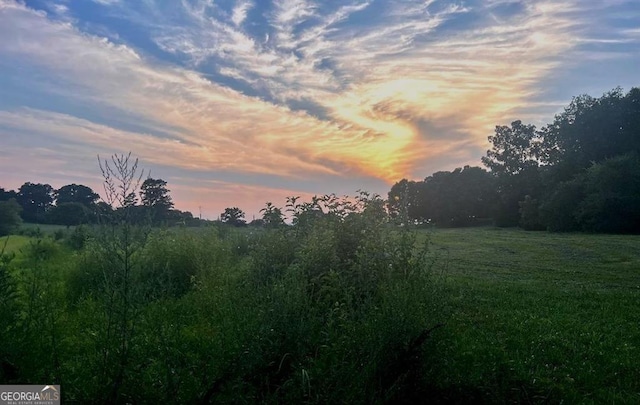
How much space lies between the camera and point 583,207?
3384cm

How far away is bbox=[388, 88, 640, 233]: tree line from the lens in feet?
108

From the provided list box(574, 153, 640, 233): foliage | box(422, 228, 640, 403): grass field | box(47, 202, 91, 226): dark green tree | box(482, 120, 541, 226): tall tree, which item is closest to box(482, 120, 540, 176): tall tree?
box(482, 120, 541, 226): tall tree

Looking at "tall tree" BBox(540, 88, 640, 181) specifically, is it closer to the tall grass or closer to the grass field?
the grass field

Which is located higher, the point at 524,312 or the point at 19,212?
the point at 19,212

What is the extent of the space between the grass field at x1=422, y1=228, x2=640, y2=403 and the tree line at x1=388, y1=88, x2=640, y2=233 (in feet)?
32.7

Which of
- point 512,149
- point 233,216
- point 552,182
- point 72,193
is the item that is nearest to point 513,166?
point 512,149

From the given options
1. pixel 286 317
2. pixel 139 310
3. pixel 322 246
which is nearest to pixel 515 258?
pixel 322 246

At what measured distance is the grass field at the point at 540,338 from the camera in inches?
196

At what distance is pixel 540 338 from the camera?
705 centimetres

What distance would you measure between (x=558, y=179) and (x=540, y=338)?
3828cm

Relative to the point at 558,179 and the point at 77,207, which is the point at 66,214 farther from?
the point at 558,179

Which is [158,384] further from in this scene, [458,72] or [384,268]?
[458,72]

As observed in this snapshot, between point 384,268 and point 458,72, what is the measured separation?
713cm

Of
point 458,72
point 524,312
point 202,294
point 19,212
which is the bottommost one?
point 524,312
